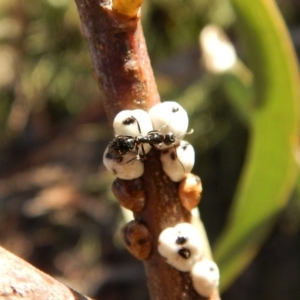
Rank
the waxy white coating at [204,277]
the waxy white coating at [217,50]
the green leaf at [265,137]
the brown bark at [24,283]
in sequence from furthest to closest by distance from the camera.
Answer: the waxy white coating at [217,50]
the green leaf at [265,137]
the waxy white coating at [204,277]
the brown bark at [24,283]

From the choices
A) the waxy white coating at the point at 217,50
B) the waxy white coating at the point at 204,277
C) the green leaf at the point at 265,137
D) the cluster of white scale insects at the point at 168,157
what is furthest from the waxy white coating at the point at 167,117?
the waxy white coating at the point at 217,50

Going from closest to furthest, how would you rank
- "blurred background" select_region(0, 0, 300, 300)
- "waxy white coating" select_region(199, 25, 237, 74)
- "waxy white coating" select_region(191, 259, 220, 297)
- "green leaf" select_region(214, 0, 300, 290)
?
"waxy white coating" select_region(191, 259, 220, 297) → "green leaf" select_region(214, 0, 300, 290) → "waxy white coating" select_region(199, 25, 237, 74) → "blurred background" select_region(0, 0, 300, 300)

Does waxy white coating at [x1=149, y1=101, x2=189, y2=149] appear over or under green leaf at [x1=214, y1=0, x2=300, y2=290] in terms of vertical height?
over

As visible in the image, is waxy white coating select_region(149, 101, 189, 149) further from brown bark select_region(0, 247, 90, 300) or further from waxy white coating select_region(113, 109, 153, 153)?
brown bark select_region(0, 247, 90, 300)

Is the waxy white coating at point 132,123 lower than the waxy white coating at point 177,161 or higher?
higher

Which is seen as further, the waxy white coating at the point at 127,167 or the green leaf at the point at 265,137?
the green leaf at the point at 265,137

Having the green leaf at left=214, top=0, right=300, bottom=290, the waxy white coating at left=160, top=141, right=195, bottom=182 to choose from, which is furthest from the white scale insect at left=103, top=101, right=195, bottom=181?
the green leaf at left=214, top=0, right=300, bottom=290

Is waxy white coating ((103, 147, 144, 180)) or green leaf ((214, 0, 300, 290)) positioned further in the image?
Result: green leaf ((214, 0, 300, 290))

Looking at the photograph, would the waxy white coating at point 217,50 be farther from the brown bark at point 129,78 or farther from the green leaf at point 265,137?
the brown bark at point 129,78
